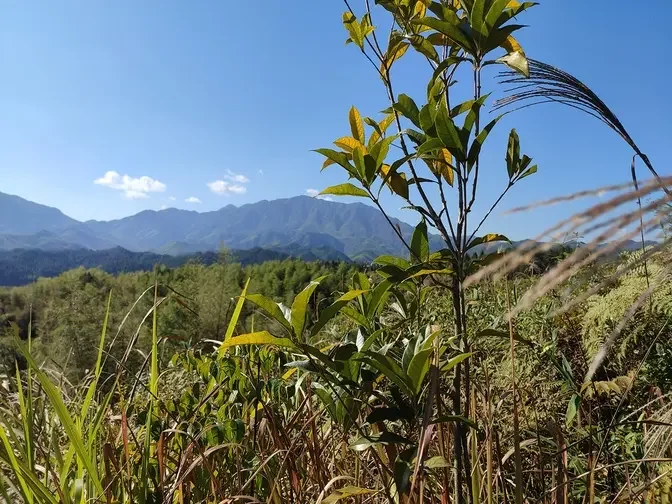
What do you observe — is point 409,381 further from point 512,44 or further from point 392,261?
point 512,44

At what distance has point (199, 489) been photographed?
981 mm

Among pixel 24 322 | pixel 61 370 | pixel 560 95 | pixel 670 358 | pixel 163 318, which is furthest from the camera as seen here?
pixel 24 322

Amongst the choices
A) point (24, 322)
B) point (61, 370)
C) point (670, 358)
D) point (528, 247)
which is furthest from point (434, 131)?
point (24, 322)

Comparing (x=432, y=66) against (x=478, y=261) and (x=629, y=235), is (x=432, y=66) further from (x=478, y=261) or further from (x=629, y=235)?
(x=629, y=235)

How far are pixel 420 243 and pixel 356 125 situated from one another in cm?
28

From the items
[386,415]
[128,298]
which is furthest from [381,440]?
[128,298]

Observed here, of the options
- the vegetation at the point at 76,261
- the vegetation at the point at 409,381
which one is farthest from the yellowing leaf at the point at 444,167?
the vegetation at the point at 76,261

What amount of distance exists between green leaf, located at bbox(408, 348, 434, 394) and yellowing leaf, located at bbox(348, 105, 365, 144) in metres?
0.47

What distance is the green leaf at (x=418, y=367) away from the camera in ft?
1.89

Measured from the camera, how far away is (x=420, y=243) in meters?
0.78

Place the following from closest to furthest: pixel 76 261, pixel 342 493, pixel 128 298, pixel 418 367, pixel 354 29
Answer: pixel 418 367 → pixel 342 493 → pixel 354 29 → pixel 128 298 → pixel 76 261

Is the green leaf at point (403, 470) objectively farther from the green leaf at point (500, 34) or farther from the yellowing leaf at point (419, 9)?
the yellowing leaf at point (419, 9)

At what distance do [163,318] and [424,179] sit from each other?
22829mm

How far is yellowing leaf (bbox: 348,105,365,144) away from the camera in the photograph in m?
0.90
